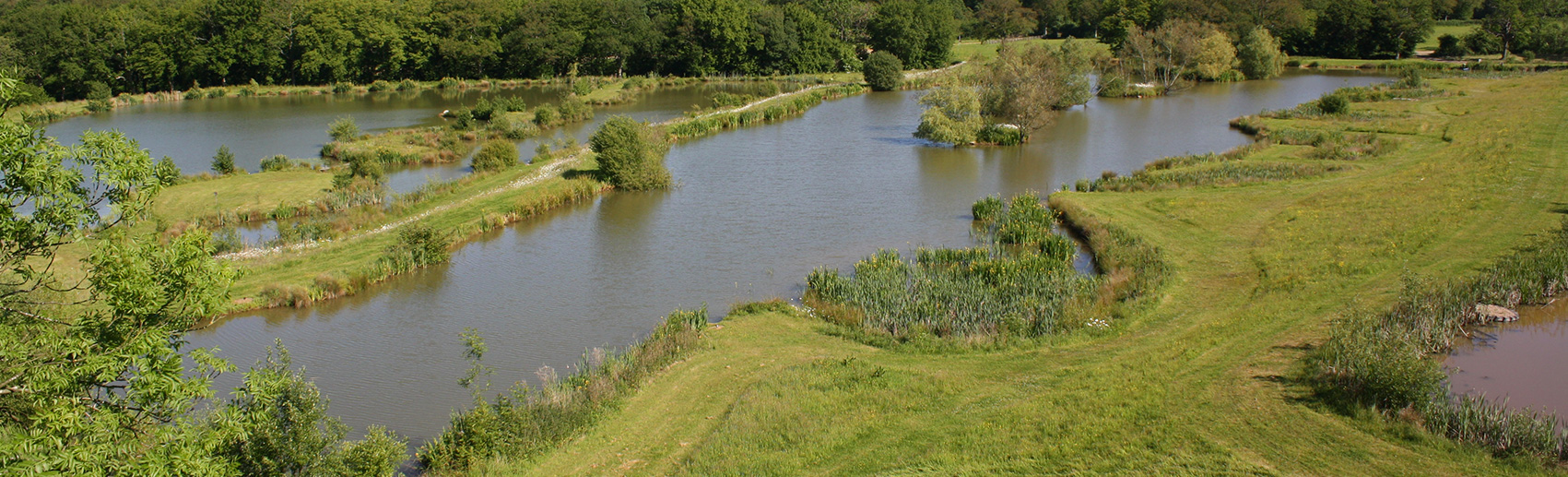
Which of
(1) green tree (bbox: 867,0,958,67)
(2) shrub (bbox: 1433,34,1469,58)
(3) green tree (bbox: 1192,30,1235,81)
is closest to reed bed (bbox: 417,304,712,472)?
(3) green tree (bbox: 1192,30,1235,81)

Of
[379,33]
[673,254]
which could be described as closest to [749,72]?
[379,33]

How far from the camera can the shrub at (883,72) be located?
70.6 metres

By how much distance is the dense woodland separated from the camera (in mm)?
75312

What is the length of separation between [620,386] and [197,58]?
74099 millimetres

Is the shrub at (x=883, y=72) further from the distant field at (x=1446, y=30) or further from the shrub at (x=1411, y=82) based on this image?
the distant field at (x=1446, y=30)

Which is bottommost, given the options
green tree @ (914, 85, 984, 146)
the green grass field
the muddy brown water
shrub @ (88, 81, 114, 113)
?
the muddy brown water

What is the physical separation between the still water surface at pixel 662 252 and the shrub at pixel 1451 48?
4493 cm

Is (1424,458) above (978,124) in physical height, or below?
below

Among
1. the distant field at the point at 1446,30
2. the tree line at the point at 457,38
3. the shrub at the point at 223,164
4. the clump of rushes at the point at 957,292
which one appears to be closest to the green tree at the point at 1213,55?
the tree line at the point at 457,38

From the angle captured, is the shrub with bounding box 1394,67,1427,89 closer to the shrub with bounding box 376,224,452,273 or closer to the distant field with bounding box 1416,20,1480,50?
the distant field with bounding box 1416,20,1480,50

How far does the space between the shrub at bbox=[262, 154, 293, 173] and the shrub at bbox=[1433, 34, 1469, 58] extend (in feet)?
278

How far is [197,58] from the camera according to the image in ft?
244

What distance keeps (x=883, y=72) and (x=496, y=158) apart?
38491mm

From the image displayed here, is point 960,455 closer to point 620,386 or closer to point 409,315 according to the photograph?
point 620,386
